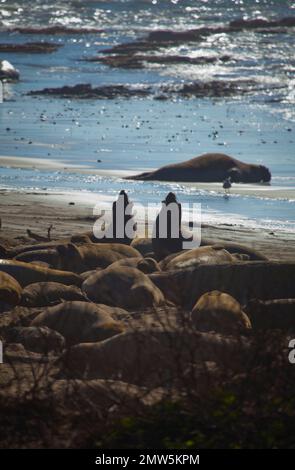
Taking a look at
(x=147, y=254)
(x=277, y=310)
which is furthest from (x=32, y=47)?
(x=277, y=310)

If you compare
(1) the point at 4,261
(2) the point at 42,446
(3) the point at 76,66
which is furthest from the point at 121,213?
(3) the point at 76,66

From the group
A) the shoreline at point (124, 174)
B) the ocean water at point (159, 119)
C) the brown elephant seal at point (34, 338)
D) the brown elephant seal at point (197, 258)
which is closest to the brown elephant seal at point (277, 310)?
the brown elephant seal at point (34, 338)

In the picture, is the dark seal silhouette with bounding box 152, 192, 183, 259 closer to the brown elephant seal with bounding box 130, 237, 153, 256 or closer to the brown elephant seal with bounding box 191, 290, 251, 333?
the brown elephant seal with bounding box 130, 237, 153, 256

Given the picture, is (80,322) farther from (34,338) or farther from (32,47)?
(32,47)

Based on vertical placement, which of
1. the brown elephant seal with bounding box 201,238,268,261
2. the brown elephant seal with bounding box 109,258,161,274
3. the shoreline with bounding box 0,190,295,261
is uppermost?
the brown elephant seal with bounding box 109,258,161,274

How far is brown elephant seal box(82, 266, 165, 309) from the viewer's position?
977cm

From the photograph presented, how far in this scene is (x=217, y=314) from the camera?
8.68m

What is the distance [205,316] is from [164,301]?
1.15 meters

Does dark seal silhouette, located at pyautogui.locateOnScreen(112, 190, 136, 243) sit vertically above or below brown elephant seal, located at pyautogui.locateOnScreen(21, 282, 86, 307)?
above

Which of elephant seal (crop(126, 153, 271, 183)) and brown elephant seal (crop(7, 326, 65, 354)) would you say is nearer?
brown elephant seal (crop(7, 326, 65, 354))

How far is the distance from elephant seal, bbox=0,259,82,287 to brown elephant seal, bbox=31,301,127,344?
1.51 m

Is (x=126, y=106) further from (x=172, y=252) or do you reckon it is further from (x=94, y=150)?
(x=172, y=252)

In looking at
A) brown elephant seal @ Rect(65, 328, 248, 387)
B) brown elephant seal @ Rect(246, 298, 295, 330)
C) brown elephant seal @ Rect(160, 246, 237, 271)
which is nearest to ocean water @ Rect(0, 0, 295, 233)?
brown elephant seal @ Rect(160, 246, 237, 271)

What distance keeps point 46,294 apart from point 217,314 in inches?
69.5
